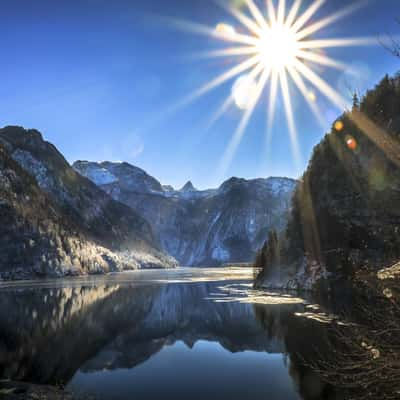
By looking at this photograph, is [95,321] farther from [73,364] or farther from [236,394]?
[236,394]

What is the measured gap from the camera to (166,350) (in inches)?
1460

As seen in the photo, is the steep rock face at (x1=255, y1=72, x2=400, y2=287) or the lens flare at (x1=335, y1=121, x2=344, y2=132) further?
the lens flare at (x1=335, y1=121, x2=344, y2=132)

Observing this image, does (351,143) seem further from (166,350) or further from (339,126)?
(166,350)

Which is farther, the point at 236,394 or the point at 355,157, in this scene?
the point at 355,157

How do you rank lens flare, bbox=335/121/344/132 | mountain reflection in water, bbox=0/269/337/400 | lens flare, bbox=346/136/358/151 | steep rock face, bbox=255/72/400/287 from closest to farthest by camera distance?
mountain reflection in water, bbox=0/269/337/400 < steep rock face, bbox=255/72/400/287 < lens flare, bbox=346/136/358/151 < lens flare, bbox=335/121/344/132

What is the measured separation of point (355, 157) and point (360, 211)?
13252 millimetres

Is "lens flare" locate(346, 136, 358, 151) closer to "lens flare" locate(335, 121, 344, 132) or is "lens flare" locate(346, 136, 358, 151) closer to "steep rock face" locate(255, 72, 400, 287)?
"steep rock face" locate(255, 72, 400, 287)

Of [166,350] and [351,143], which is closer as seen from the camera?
[166,350]

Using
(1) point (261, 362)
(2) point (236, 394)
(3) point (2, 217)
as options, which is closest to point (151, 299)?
(1) point (261, 362)

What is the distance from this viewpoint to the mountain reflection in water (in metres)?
24.8

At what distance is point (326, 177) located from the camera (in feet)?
314

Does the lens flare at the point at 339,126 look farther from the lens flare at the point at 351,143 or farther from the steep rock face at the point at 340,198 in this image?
the lens flare at the point at 351,143

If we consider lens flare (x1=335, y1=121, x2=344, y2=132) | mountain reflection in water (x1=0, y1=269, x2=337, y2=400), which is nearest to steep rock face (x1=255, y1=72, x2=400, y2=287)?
lens flare (x1=335, y1=121, x2=344, y2=132)

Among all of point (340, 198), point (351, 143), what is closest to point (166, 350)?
point (340, 198)
